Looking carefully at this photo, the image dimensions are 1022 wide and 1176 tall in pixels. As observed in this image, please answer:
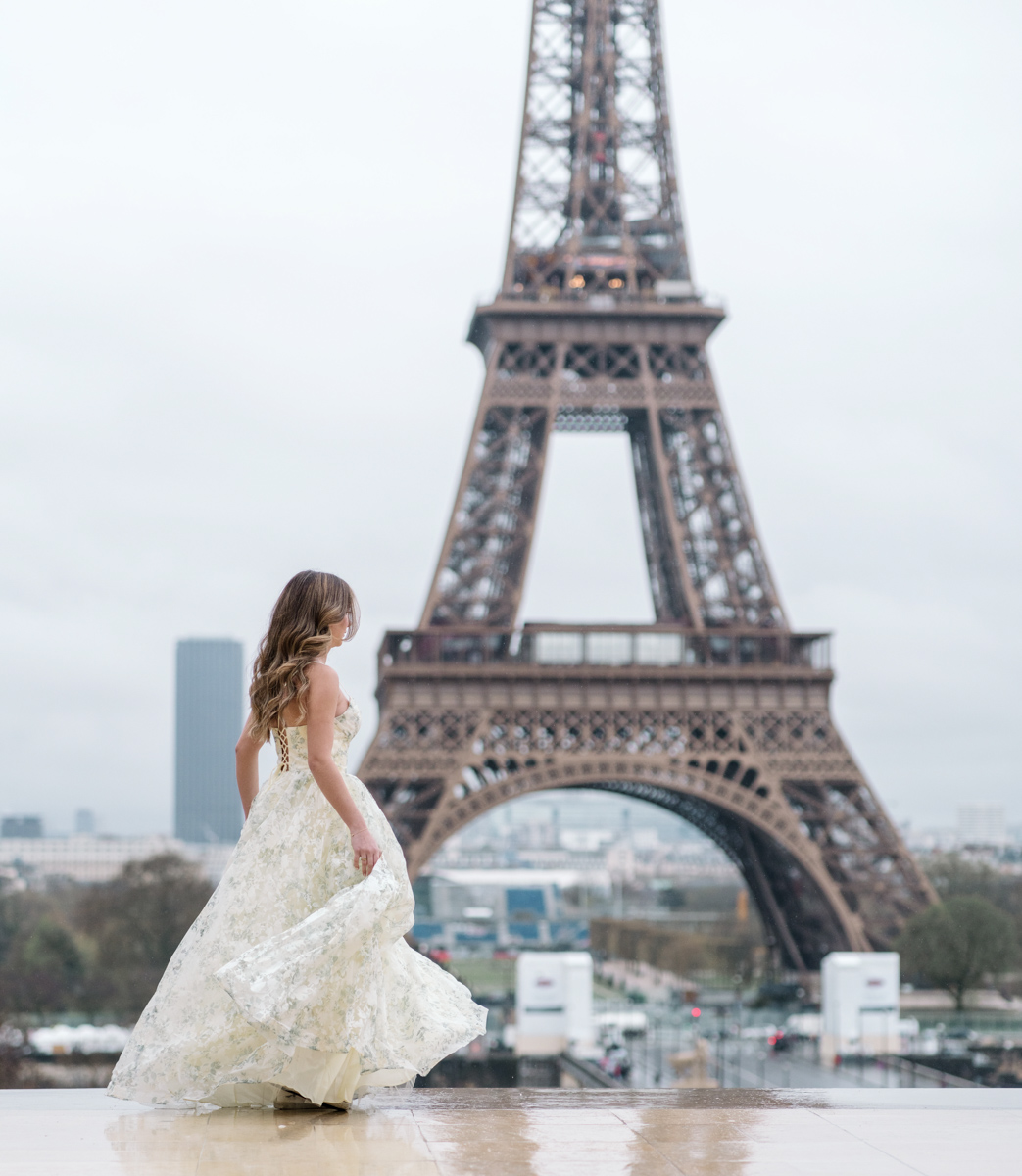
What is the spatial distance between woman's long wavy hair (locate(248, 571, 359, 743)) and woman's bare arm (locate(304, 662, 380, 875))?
2.8 inches

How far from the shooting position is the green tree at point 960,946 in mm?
36719

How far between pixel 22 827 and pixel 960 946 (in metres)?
141

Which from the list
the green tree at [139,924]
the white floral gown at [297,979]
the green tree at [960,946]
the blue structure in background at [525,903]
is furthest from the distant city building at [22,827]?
the white floral gown at [297,979]

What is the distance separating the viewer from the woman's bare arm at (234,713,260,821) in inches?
239

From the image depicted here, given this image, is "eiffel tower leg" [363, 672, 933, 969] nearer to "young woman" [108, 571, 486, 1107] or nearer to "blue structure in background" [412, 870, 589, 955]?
"young woman" [108, 571, 486, 1107]

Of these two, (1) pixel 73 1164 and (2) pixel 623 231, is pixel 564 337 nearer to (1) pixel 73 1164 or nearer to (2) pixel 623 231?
(2) pixel 623 231

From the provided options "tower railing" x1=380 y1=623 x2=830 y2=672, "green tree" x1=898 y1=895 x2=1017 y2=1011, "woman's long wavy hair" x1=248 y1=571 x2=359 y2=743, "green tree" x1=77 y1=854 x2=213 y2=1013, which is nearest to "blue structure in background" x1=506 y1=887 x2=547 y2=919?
"green tree" x1=77 y1=854 x2=213 y2=1013

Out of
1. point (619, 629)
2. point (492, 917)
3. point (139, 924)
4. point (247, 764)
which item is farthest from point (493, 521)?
point (492, 917)

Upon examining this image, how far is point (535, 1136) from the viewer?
5430 mm

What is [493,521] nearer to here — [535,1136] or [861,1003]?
[861,1003]

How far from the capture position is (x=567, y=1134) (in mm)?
5441

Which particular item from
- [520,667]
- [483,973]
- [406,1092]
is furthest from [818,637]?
[406,1092]

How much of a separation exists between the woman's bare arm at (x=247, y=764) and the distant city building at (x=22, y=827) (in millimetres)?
165985

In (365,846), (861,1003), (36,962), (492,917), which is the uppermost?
(365,846)
